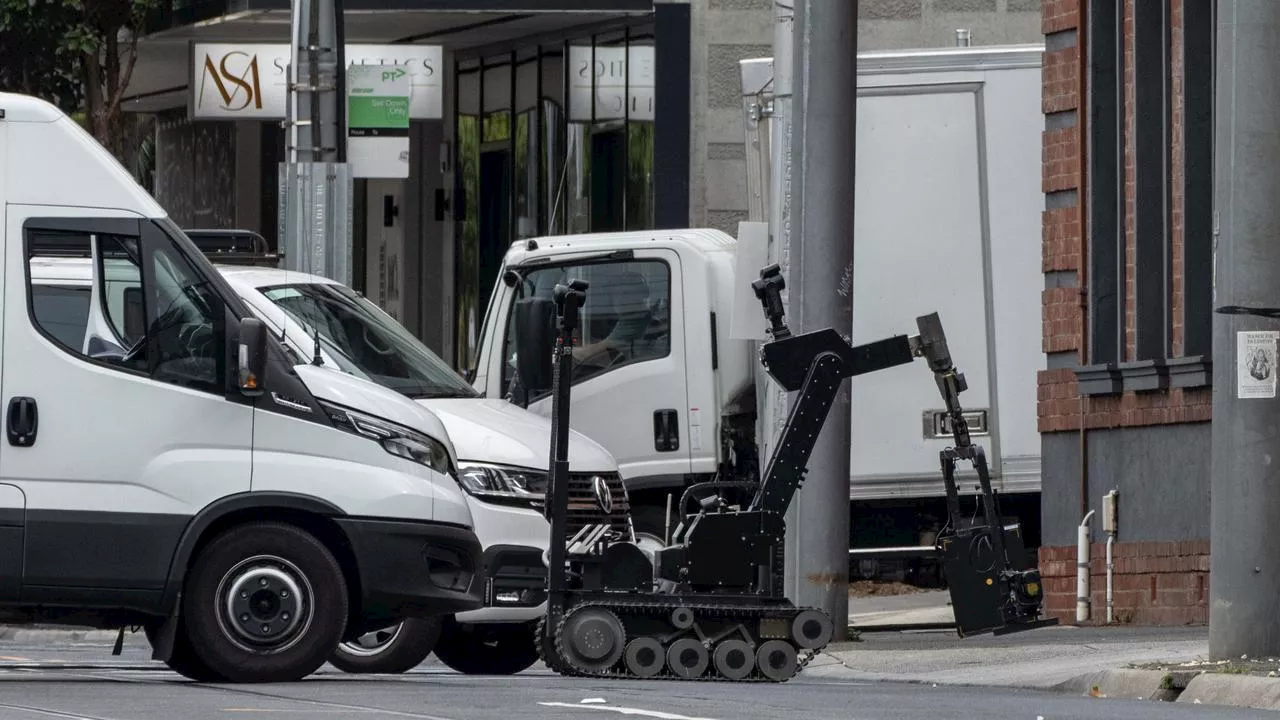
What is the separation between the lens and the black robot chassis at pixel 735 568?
12.1m

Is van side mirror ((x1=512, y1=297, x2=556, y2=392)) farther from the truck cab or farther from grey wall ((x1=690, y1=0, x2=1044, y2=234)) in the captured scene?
grey wall ((x1=690, y1=0, x2=1044, y2=234))

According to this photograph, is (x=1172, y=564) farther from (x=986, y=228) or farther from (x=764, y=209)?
(x=764, y=209)

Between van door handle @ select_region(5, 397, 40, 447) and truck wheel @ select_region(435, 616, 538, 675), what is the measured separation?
11.0ft

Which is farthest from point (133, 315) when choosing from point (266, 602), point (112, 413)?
point (266, 602)

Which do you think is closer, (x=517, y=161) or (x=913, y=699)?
(x=913, y=699)

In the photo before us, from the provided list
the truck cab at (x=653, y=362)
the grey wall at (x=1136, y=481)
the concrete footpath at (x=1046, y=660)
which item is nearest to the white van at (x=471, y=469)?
the concrete footpath at (x=1046, y=660)

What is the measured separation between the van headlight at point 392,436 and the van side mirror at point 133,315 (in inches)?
32.1

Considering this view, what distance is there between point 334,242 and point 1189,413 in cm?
564

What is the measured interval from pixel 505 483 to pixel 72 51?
1183 cm

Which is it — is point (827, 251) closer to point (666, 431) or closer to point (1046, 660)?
point (666, 431)

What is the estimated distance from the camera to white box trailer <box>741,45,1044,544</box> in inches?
707

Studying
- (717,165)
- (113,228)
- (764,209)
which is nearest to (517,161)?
(717,165)

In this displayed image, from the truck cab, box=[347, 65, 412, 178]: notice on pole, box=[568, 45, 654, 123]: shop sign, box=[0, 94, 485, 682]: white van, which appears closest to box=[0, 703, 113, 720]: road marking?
box=[0, 94, 485, 682]: white van

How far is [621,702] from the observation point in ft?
35.0
